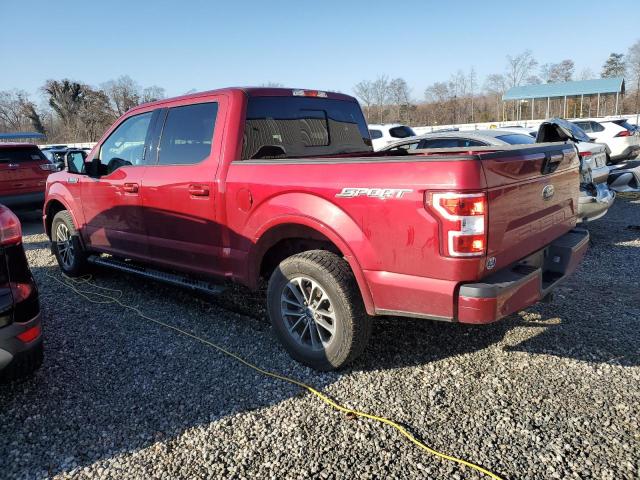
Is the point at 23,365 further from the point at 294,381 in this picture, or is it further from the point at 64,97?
the point at 64,97

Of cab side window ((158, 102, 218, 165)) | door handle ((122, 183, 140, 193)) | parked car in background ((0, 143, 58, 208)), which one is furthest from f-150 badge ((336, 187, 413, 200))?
parked car in background ((0, 143, 58, 208))

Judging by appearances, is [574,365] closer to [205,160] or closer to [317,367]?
[317,367]

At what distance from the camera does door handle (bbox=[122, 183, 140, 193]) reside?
4698 millimetres

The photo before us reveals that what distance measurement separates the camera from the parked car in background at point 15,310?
115 inches

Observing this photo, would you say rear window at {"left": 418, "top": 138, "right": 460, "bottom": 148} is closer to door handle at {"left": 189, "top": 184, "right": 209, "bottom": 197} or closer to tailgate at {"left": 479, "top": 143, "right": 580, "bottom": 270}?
tailgate at {"left": 479, "top": 143, "right": 580, "bottom": 270}

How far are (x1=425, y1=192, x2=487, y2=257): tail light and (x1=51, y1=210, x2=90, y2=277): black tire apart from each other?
4.67m

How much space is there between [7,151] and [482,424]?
35.3 ft

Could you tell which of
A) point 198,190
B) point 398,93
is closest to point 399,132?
point 198,190

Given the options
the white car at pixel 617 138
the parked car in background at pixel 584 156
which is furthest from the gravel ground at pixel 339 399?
the white car at pixel 617 138

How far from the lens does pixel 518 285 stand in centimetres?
284

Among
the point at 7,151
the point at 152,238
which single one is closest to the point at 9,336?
the point at 152,238

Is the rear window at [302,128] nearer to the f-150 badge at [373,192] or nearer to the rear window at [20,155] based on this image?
the f-150 badge at [373,192]

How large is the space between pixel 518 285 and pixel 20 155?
35.1ft

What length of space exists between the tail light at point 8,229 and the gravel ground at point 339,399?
1.09 m
